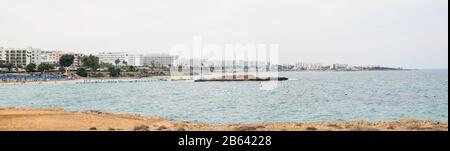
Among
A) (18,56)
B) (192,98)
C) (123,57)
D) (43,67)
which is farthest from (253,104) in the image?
(123,57)

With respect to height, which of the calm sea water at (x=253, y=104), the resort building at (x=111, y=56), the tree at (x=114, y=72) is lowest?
the calm sea water at (x=253, y=104)

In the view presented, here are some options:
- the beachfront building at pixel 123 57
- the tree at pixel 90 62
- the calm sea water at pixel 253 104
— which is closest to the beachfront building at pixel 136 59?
the beachfront building at pixel 123 57

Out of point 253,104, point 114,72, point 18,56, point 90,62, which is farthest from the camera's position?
point 18,56

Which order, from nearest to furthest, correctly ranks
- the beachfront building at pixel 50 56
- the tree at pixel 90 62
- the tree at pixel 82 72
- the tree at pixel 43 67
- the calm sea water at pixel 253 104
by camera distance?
the calm sea water at pixel 253 104 < the tree at pixel 43 67 < the tree at pixel 82 72 < the tree at pixel 90 62 < the beachfront building at pixel 50 56

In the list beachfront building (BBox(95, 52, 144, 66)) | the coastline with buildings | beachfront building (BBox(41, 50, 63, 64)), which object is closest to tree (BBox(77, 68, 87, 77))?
the coastline with buildings

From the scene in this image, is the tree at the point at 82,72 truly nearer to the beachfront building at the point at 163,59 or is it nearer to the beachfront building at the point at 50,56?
the beachfront building at the point at 50,56

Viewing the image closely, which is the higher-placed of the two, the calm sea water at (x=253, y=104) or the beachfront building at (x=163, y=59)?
the beachfront building at (x=163, y=59)

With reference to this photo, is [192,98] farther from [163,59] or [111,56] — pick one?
[111,56]
